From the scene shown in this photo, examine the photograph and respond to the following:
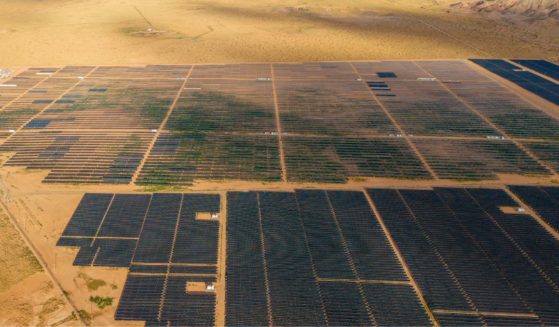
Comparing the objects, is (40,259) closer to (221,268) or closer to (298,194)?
(221,268)

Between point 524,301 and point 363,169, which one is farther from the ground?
point 363,169

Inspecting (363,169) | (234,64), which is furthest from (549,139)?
(234,64)

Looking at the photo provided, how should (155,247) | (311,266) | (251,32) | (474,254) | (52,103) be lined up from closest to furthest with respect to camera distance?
(311,266) < (474,254) < (155,247) < (52,103) < (251,32)

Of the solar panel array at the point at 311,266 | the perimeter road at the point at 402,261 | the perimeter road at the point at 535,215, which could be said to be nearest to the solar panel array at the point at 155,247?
the solar panel array at the point at 311,266

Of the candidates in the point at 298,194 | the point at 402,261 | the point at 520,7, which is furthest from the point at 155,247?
the point at 520,7

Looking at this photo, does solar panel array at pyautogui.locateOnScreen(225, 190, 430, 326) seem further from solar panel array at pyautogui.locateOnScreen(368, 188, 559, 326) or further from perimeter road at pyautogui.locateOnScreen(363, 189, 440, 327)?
solar panel array at pyautogui.locateOnScreen(368, 188, 559, 326)

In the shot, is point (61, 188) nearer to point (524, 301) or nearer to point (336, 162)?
point (336, 162)

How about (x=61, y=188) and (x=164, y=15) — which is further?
(x=164, y=15)
